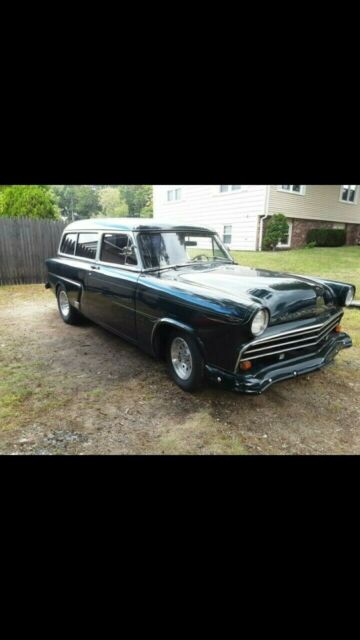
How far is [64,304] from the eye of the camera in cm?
666

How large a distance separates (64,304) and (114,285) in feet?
7.76

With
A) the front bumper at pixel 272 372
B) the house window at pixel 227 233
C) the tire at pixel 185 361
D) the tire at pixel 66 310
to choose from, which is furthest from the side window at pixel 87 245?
the house window at pixel 227 233

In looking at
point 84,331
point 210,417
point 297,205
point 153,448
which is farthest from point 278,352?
point 297,205

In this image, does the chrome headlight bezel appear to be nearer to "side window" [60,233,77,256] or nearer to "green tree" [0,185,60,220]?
"side window" [60,233,77,256]

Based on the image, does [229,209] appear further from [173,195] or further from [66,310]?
[66,310]

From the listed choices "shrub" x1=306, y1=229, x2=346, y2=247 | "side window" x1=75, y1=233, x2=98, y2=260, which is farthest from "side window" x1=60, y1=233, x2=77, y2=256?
"shrub" x1=306, y1=229, x2=346, y2=247

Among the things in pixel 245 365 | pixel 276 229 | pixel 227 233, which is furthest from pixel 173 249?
pixel 227 233

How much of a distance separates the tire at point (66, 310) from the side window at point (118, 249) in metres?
1.60

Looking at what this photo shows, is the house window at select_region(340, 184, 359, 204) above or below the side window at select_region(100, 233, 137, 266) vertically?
above

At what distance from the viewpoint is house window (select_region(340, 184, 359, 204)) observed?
19328mm

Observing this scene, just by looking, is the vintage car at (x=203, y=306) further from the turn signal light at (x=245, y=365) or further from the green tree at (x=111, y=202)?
the green tree at (x=111, y=202)

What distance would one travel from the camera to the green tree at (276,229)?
1530 centimetres

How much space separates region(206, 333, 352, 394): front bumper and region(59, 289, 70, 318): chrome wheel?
4024mm
